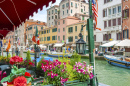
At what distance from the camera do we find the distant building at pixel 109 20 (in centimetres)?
2775

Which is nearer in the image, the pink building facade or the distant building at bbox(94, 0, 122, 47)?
the distant building at bbox(94, 0, 122, 47)

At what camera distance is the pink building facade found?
41.7 m

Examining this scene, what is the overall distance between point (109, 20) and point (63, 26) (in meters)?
16.0

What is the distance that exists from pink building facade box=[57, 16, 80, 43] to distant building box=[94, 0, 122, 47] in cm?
1111

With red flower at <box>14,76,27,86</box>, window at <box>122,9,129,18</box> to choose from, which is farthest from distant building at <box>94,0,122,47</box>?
red flower at <box>14,76,27,86</box>

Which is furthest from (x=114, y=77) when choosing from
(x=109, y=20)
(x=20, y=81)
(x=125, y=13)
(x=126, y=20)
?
(x=109, y=20)

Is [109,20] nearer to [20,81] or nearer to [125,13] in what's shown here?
[125,13]

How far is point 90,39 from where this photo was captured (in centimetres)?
428

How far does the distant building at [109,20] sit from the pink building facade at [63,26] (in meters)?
11.1

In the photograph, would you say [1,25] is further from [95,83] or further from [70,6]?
[70,6]

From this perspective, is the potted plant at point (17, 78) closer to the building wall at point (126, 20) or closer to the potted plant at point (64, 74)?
the potted plant at point (64, 74)

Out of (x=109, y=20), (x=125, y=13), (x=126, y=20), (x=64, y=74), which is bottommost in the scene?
(x=64, y=74)

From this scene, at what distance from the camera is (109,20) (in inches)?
1171

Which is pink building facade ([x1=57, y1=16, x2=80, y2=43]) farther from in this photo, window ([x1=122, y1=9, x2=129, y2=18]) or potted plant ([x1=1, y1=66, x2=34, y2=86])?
potted plant ([x1=1, y1=66, x2=34, y2=86])
